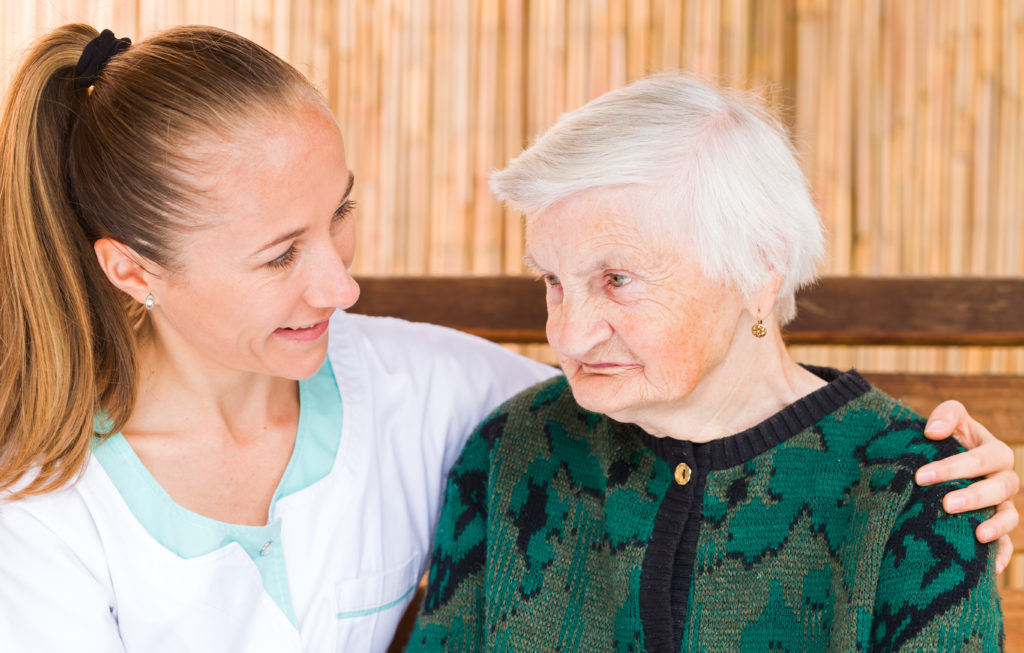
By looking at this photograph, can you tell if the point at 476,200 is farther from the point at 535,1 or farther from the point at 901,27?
the point at 901,27

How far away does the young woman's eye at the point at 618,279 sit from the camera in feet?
4.60

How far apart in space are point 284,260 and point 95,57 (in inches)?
18.5

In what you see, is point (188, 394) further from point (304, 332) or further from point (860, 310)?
point (860, 310)

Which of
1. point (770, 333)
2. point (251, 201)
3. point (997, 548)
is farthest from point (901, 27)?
point (251, 201)

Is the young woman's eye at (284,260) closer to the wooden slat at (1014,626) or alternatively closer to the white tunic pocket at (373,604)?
the white tunic pocket at (373,604)

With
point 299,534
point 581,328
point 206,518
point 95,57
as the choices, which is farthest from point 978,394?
point 95,57

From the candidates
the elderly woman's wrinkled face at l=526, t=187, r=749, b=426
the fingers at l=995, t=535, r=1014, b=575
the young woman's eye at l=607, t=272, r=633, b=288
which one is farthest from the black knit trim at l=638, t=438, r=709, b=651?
the fingers at l=995, t=535, r=1014, b=575

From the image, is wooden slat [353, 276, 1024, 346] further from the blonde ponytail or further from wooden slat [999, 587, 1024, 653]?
the blonde ponytail

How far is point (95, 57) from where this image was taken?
1592 millimetres

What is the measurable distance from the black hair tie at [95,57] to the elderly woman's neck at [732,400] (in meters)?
1.03

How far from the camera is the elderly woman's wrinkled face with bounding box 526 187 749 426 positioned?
4.53 feet

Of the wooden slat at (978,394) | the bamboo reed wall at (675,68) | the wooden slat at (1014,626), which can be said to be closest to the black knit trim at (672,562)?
the wooden slat at (978,394)

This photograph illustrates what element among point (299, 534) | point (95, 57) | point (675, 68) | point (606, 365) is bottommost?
point (299, 534)

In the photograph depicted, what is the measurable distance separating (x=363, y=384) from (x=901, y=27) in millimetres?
2275
